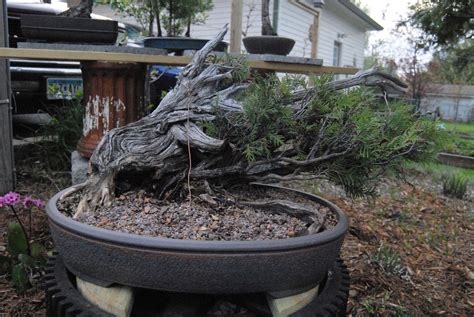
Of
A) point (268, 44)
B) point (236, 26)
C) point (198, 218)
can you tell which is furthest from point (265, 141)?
point (236, 26)

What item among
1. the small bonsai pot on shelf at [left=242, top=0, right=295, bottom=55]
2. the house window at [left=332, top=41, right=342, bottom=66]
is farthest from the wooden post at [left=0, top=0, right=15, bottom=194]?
the house window at [left=332, top=41, right=342, bottom=66]

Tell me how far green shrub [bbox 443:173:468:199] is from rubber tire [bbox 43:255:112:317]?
3.79 meters

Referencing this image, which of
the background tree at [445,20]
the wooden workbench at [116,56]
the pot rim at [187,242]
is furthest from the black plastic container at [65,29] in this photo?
the background tree at [445,20]

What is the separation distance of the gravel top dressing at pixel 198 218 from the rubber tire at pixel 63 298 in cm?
18

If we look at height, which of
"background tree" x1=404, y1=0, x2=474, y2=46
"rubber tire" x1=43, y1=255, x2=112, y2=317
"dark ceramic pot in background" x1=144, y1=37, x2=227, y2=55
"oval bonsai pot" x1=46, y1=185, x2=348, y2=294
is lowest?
"rubber tire" x1=43, y1=255, x2=112, y2=317

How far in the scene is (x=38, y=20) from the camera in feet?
8.09

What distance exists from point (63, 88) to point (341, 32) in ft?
38.3

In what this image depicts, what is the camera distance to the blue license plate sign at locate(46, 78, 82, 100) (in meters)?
3.62

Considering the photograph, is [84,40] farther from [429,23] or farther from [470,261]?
[429,23]

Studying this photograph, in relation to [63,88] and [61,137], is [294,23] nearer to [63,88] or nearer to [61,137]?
[63,88]

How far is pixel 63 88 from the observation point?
368 centimetres

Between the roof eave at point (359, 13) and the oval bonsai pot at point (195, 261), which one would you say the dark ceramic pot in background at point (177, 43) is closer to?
the oval bonsai pot at point (195, 261)

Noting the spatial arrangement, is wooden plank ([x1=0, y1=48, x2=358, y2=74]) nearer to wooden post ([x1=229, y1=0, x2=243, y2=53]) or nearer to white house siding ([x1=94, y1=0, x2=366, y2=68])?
wooden post ([x1=229, y1=0, x2=243, y2=53])

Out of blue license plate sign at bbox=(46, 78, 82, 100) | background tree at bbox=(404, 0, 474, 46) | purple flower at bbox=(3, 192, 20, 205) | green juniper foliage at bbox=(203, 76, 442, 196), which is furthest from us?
background tree at bbox=(404, 0, 474, 46)
